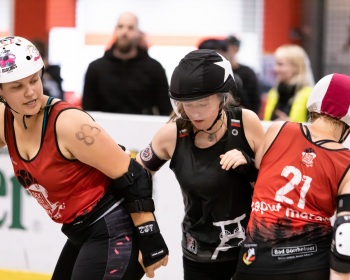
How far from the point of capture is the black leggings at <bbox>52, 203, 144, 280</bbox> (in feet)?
12.6

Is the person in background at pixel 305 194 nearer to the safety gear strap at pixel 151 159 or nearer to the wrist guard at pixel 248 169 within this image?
the wrist guard at pixel 248 169

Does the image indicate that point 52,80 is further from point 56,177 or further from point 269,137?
point 269,137

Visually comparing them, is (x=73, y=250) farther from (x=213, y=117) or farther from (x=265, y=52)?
(x=265, y=52)

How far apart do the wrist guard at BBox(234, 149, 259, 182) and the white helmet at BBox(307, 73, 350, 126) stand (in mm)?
424

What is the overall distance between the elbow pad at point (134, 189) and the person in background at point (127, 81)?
10.9 feet

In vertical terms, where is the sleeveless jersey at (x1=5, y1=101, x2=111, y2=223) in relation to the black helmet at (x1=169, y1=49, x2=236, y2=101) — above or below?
below

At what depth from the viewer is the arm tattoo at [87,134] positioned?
3689mm

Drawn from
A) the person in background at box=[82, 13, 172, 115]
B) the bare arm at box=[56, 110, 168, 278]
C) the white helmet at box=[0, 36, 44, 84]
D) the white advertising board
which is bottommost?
the white advertising board

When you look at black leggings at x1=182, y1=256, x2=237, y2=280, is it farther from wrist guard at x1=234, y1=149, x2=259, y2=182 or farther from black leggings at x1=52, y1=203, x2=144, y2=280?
wrist guard at x1=234, y1=149, x2=259, y2=182

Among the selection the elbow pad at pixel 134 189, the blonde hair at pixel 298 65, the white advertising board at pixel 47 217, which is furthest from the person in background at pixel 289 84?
the elbow pad at pixel 134 189

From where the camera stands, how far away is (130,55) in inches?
289

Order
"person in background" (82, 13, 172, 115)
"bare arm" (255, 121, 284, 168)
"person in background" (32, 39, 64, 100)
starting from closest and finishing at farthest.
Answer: "bare arm" (255, 121, 284, 168), "person in background" (82, 13, 172, 115), "person in background" (32, 39, 64, 100)

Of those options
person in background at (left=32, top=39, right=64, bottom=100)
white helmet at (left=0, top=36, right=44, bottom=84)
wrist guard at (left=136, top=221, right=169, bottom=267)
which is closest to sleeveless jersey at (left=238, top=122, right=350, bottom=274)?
wrist guard at (left=136, top=221, right=169, bottom=267)

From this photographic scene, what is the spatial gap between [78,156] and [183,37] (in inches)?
342
